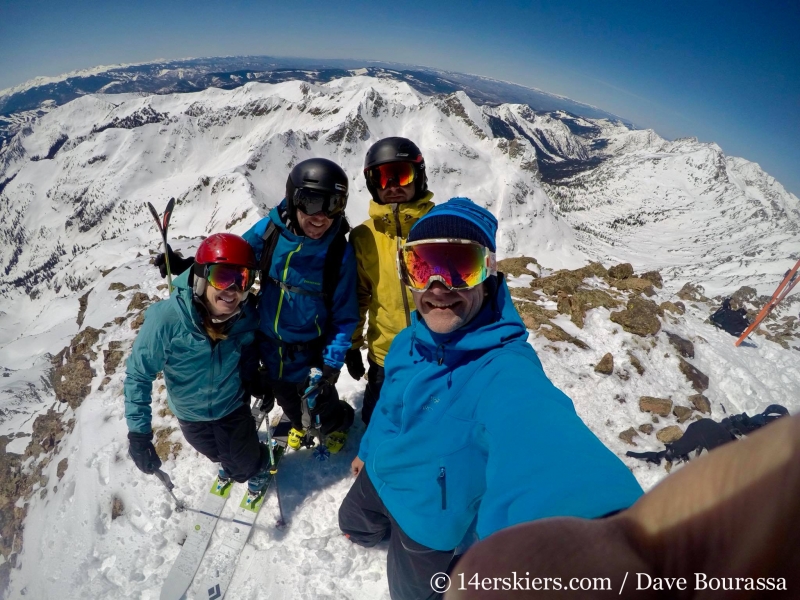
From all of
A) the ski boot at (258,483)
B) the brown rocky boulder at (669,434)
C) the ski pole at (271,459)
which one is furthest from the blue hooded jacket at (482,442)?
the brown rocky boulder at (669,434)

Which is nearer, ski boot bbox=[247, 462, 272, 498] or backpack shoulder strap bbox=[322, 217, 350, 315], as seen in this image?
backpack shoulder strap bbox=[322, 217, 350, 315]

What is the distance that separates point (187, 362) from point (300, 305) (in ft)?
4.74

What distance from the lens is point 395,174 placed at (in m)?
4.73

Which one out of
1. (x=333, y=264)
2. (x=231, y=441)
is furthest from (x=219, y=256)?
(x=231, y=441)

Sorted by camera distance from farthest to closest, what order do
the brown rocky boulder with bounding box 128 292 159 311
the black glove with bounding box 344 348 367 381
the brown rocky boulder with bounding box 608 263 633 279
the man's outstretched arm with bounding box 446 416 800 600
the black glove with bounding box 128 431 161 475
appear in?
the brown rocky boulder with bounding box 608 263 633 279
the brown rocky boulder with bounding box 128 292 159 311
the black glove with bounding box 344 348 367 381
the black glove with bounding box 128 431 161 475
the man's outstretched arm with bounding box 446 416 800 600

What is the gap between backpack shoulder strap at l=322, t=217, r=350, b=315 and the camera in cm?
460

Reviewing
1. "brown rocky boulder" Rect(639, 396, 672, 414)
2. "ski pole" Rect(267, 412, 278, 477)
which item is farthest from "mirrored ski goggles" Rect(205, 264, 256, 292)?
"brown rocky boulder" Rect(639, 396, 672, 414)

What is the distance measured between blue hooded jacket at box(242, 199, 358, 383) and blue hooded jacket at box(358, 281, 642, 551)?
161cm

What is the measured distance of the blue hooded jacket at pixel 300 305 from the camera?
4449mm

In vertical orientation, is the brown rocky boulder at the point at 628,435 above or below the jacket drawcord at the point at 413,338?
below

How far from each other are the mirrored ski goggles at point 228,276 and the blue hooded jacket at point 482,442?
6.30 ft

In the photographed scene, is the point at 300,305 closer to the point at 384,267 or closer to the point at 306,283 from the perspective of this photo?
the point at 306,283

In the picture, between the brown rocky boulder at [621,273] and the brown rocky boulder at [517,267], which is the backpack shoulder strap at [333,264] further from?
the brown rocky boulder at [621,273]

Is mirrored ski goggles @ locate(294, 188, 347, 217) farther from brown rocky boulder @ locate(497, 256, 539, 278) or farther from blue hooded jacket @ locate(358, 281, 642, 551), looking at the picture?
brown rocky boulder @ locate(497, 256, 539, 278)
